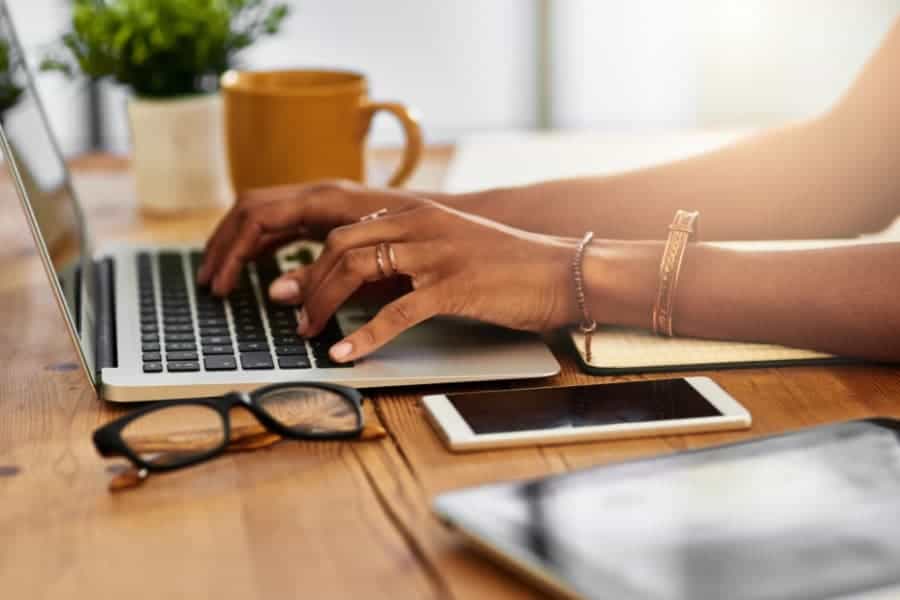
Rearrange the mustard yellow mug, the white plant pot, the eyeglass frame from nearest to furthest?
the eyeglass frame, the mustard yellow mug, the white plant pot

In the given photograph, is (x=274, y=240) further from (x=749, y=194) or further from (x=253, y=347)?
(x=749, y=194)

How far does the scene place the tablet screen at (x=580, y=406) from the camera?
0.78m

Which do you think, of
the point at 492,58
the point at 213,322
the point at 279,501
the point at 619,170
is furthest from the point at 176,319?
the point at 492,58

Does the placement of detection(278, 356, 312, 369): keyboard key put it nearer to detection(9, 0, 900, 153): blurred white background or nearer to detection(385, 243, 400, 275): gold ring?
detection(385, 243, 400, 275): gold ring

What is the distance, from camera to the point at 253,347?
0.92m

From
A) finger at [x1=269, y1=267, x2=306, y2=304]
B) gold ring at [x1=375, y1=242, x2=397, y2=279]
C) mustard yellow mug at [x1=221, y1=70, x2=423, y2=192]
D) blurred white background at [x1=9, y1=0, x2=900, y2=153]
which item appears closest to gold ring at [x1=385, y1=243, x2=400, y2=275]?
gold ring at [x1=375, y1=242, x2=397, y2=279]

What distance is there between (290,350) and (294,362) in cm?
3

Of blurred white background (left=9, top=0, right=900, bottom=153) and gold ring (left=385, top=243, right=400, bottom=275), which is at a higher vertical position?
gold ring (left=385, top=243, right=400, bottom=275)

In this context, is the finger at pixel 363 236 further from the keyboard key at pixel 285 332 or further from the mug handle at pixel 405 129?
the mug handle at pixel 405 129

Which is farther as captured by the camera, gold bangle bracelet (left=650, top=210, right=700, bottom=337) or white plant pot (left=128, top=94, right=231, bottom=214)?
white plant pot (left=128, top=94, right=231, bottom=214)

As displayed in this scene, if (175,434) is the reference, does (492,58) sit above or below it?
below

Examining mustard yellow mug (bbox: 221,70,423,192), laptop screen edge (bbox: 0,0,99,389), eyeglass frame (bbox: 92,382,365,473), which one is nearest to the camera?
eyeglass frame (bbox: 92,382,365,473)

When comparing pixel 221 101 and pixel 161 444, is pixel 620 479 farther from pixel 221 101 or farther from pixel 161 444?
pixel 221 101

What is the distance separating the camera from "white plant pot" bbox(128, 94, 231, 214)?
4.71 ft
